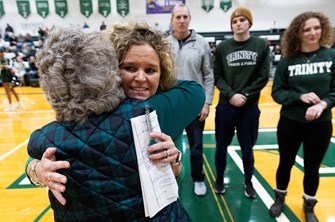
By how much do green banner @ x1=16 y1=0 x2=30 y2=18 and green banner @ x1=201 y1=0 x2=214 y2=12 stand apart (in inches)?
352

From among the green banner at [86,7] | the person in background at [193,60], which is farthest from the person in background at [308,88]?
the green banner at [86,7]

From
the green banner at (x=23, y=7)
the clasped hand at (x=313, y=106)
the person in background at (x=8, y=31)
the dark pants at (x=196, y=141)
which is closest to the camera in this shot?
the clasped hand at (x=313, y=106)

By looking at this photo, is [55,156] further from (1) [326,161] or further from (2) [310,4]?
(2) [310,4]

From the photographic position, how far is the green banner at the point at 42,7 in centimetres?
1323

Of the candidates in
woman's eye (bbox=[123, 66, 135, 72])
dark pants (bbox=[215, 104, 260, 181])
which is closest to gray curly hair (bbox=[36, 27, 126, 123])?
woman's eye (bbox=[123, 66, 135, 72])

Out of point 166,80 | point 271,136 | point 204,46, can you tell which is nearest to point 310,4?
point 271,136

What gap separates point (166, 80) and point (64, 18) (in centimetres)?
1422

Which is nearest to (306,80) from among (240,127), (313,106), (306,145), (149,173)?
(313,106)

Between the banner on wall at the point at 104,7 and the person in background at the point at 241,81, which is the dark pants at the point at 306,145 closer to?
the person in background at the point at 241,81

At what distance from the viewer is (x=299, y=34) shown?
219 cm

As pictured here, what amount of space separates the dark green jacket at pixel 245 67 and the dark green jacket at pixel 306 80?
30 centimetres

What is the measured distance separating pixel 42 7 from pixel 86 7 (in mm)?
2220

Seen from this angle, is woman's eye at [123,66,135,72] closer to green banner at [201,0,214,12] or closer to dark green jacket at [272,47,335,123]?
dark green jacket at [272,47,335,123]

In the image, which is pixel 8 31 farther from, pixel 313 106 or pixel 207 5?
pixel 313 106
